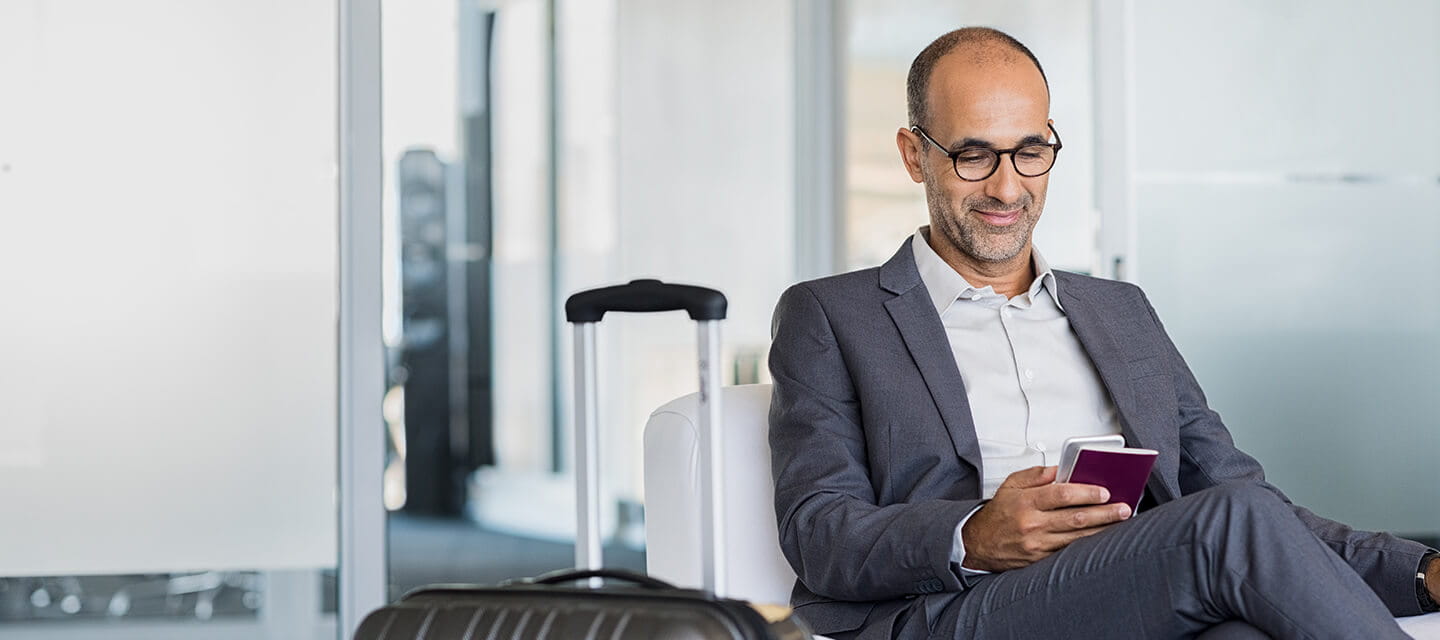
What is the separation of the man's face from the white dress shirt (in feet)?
0.21

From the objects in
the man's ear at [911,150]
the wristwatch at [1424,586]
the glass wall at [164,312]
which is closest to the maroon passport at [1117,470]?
the wristwatch at [1424,586]

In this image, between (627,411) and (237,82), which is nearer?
(237,82)

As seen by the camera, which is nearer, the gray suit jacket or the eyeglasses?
the gray suit jacket

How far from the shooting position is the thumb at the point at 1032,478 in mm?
1547

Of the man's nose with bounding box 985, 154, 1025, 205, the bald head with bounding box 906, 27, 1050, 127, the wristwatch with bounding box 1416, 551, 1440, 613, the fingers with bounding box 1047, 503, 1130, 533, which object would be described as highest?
the bald head with bounding box 906, 27, 1050, 127

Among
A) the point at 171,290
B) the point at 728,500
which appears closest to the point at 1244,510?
the point at 728,500

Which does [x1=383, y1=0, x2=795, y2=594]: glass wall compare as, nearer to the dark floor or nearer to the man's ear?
the dark floor

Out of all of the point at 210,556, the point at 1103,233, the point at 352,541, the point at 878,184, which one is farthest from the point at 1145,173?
the point at 210,556

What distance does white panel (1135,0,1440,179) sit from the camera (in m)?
3.53

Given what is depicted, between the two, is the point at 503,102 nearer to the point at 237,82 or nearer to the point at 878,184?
the point at 878,184

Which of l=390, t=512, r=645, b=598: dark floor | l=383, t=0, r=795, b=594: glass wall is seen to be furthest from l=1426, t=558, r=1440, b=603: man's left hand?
l=390, t=512, r=645, b=598: dark floor

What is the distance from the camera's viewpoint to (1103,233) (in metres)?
3.46

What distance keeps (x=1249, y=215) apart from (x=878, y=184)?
124 cm

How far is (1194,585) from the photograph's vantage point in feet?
4.52
